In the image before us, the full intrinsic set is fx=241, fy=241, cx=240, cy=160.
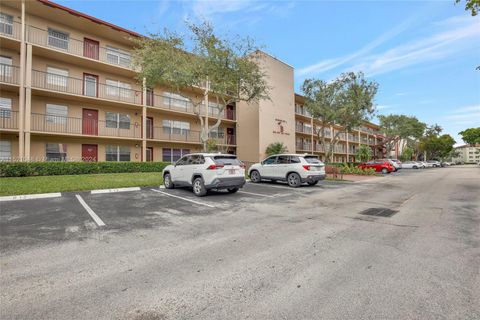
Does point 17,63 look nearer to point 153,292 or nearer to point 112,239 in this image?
point 112,239

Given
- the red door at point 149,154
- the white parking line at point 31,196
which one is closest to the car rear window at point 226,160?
the white parking line at point 31,196

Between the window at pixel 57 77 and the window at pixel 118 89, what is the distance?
282 cm

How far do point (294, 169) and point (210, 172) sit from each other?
5.72 meters

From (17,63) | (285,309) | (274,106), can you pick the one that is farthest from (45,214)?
(274,106)

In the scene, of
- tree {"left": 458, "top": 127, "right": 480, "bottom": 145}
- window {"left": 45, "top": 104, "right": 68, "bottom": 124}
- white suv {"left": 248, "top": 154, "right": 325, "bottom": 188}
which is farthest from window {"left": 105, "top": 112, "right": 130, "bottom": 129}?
tree {"left": 458, "top": 127, "right": 480, "bottom": 145}

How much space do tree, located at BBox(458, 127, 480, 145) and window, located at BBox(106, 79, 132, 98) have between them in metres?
73.1

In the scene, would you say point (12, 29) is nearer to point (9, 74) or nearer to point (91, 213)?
point (9, 74)

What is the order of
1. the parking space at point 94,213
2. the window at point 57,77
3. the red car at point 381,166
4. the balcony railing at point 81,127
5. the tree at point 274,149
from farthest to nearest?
1. the red car at point 381,166
2. the tree at point 274,149
3. the window at point 57,77
4. the balcony railing at point 81,127
5. the parking space at point 94,213

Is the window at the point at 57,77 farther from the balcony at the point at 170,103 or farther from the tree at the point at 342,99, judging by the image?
the tree at the point at 342,99

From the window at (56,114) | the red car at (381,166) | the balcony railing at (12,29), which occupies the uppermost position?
the balcony railing at (12,29)

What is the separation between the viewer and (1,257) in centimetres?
380

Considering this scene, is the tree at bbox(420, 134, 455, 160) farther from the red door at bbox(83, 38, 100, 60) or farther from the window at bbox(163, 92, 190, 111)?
the red door at bbox(83, 38, 100, 60)

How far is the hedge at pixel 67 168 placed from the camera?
13173mm

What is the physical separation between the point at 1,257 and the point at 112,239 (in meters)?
1.56
